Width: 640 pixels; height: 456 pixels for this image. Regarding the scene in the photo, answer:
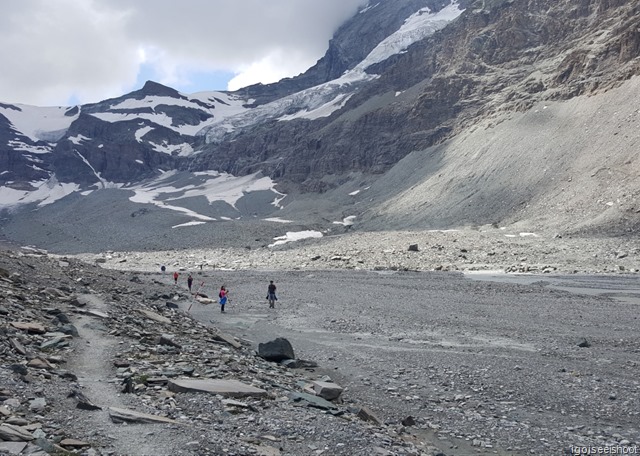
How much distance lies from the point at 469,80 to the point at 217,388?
4456 inches

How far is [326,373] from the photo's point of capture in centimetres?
1442

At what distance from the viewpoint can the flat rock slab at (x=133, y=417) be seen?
7.66 m

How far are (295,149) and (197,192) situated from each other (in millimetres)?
32797

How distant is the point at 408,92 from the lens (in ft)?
449

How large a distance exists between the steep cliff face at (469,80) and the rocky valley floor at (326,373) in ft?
208

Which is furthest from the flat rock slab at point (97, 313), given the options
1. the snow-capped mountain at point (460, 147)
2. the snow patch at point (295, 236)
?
the snow patch at point (295, 236)

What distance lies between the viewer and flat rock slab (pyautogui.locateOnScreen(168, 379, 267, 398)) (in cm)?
963

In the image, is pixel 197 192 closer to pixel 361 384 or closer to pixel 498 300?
pixel 498 300

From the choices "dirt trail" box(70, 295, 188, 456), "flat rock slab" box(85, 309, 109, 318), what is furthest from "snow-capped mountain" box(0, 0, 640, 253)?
"dirt trail" box(70, 295, 188, 456)

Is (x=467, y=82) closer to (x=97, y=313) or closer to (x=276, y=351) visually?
(x=276, y=351)

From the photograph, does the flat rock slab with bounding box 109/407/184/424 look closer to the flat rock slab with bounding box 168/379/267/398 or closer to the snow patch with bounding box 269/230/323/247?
the flat rock slab with bounding box 168/379/267/398

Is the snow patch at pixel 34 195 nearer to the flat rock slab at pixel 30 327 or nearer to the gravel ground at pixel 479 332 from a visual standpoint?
the gravel ground at pixel 479 332

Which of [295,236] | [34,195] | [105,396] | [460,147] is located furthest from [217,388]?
[34,195]

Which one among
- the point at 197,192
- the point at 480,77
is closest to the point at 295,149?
the point at 197,192
